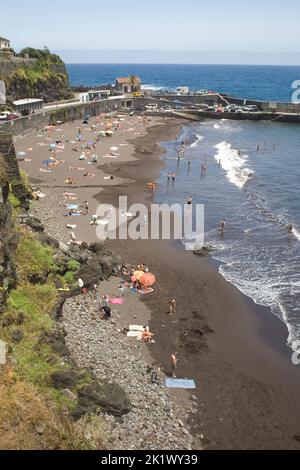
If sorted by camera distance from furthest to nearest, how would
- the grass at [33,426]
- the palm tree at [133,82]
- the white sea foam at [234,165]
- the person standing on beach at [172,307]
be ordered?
1. the palm tree at [133,82]
2. the white sea foam at [234,165]
3. the person standing on beach at [172,307]
4. the grass at [33,426]

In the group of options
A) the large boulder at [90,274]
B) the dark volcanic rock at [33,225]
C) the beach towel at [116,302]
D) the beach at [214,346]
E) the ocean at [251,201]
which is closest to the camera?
the beach at [214,346]

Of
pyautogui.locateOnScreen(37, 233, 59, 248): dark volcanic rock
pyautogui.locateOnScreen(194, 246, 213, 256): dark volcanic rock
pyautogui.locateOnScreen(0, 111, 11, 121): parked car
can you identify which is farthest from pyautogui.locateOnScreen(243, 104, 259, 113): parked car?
pyautogui.locateOnScreen(37, 233, 59, 248): dark volcanic rock

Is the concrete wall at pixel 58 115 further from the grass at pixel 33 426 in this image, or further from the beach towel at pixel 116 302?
the grass at pixel 33 426

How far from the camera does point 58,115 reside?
73.9 metres

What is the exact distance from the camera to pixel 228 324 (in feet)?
74.1

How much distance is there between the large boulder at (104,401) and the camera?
614 inches

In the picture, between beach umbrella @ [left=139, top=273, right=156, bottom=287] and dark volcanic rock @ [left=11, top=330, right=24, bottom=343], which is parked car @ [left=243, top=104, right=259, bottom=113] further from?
dark volcanic rock @ [left=11, top=330, right=24, bottom=343]

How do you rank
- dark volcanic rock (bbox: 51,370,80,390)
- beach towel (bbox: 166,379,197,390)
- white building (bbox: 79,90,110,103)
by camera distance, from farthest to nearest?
white building (bbox: 79,90,110,103) → beach towel (bbox: 166,379,197,390) → dark volcanic rock (bbox: 51,370,80,390)

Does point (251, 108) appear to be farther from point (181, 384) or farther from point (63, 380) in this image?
point (63, 380)

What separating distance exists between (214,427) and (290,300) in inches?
423

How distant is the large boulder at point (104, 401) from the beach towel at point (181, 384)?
94.3 inches

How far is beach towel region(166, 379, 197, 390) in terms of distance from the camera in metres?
17.8

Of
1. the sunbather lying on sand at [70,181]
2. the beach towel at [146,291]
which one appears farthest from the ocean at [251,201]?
the sunbather lying on sand at [70,181]

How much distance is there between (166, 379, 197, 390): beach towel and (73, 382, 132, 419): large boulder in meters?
2.39
